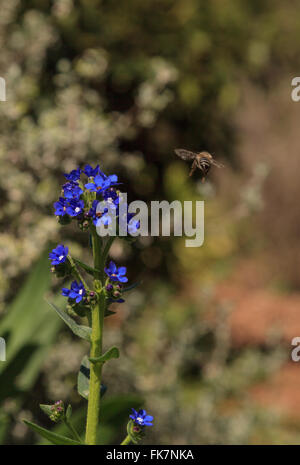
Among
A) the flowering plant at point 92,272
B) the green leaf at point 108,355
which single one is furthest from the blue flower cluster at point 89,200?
the green leaf at point 108,355

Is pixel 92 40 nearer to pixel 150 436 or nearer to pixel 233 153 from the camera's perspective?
pixel 233 153

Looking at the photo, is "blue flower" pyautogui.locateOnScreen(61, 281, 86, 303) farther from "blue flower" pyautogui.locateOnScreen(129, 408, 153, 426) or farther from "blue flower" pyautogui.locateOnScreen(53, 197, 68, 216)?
"blue flower" pyautogui.locateOnScreen(129, 408, 153, 426)

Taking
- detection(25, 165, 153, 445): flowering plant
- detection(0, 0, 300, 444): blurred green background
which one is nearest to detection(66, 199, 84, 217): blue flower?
detection(25, 165, 153, 445): flowering plant

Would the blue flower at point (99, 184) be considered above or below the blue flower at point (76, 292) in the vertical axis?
above

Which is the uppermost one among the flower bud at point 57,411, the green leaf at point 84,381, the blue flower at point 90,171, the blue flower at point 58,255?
the blue flower at point 90,171

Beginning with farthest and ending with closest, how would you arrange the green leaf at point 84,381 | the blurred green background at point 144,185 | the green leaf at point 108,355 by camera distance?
the blurred green background at point 144,185 < the green leaf at point 84,381 < the green leaf at point 108,355

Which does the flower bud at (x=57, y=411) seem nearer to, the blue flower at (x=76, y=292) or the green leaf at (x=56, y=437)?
the green leaf at (x=56, y=437)
